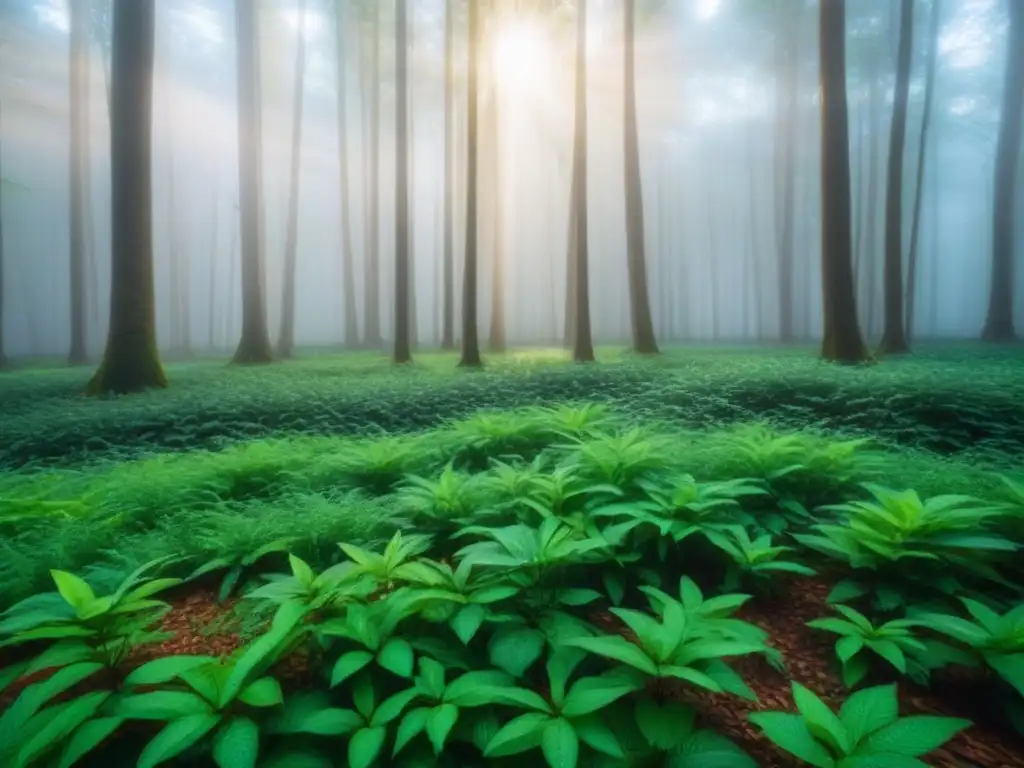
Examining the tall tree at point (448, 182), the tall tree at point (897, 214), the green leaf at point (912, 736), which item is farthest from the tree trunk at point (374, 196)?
the green leaf at point (912, 736)

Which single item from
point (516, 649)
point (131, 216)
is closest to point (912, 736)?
point (516, 649)

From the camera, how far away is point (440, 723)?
64.6 inches

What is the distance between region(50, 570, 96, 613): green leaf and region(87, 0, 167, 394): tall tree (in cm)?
862

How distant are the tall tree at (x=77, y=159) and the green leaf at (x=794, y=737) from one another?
23.0 metres

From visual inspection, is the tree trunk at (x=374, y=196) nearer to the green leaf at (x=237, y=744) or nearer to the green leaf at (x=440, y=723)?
the green leaf at (x=237, y=744)

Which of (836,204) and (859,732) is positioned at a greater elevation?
(836,204)

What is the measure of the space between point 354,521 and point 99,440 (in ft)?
17.8

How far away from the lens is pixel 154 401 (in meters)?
8.34

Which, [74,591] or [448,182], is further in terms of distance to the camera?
[448,182]

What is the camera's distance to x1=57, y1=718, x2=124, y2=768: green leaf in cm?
153

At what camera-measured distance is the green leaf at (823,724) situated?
1.54 meters

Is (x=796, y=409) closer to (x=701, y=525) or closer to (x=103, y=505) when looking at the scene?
(x=701, y=525)

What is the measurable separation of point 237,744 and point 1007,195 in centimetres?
2370

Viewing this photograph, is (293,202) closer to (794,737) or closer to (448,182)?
(448,182)
